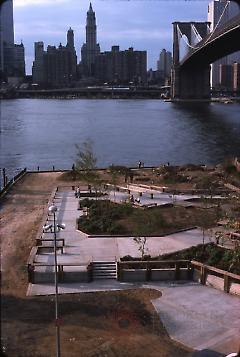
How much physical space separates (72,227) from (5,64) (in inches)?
2761

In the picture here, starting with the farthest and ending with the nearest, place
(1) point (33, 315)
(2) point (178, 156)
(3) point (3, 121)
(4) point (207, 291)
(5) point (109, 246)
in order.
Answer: (3) point (3, 121) < (2) point (178, 156) < (5) point (109, 246) < (4) point (207, 291) < (1) point (33, 315)

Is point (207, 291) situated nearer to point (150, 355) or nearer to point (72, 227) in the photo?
point (150, 355)

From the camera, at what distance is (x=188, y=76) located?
9000 cm

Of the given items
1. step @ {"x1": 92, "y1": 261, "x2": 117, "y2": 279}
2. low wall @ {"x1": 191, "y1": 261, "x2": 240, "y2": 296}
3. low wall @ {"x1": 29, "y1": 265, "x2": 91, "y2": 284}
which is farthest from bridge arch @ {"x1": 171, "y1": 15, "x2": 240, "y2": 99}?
low wall @ {"x1": 29, "y1": 265, "x2": 91, "y2": 284}

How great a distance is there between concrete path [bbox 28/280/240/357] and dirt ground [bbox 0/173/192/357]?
20 cm

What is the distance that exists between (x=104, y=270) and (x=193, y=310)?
236 cm

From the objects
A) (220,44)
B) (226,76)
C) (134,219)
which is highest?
(226,76)

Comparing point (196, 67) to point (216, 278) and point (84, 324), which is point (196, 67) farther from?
point (84, 324)

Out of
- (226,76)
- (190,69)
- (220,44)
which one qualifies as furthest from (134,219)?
(226,76)

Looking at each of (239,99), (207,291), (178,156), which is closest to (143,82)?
(239,99)

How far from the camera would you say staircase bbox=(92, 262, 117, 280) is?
10.1 metres

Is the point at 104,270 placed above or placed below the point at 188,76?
below

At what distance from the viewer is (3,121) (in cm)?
6400

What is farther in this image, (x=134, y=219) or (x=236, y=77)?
(x=236, y=77)
